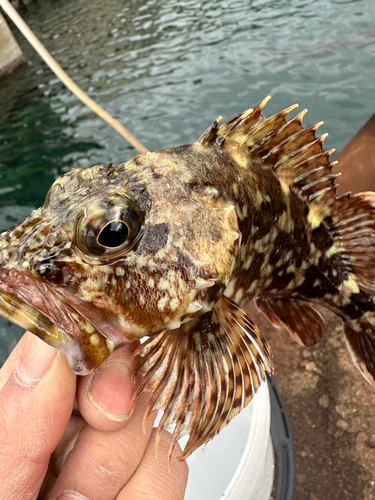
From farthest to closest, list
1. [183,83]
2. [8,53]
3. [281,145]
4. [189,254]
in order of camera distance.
Answer: [8,53], [183,83], [281,145], [189,254]

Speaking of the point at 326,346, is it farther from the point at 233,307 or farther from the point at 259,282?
the point at 233,307

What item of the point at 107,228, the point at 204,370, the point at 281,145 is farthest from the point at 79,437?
the point at 281,145

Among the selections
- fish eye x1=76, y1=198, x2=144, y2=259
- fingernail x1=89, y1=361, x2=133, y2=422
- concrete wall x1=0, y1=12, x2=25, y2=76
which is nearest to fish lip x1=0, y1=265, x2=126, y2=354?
fish eye x1=76, y1=198, x2=144, y2=259

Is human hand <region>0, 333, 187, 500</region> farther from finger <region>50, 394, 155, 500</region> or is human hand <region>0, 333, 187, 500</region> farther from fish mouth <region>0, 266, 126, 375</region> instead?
fish mouth <region>0, 266, 126, 375</region>

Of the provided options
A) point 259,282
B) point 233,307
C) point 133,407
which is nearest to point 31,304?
point 133,407

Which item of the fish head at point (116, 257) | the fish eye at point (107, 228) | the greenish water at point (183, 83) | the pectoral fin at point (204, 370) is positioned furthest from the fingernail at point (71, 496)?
the greenish water at point (183, 83)

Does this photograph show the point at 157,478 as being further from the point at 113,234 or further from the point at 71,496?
the point at 113,234
